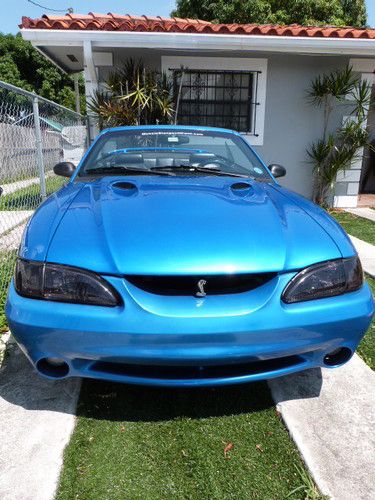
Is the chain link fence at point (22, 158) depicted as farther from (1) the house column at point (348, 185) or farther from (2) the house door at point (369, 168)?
(2) the house door at point (369, 168)

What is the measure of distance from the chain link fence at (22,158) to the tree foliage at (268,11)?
1364 cm

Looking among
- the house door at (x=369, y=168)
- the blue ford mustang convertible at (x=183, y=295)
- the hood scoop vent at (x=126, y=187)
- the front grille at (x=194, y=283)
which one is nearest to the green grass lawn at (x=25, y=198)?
the hood scoop vent at (x=126, y=187)

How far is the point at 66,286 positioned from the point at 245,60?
6031 mm

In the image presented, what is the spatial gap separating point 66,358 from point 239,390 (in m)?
0.92

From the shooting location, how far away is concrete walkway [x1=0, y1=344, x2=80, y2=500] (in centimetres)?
144

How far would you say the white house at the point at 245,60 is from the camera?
5.68m

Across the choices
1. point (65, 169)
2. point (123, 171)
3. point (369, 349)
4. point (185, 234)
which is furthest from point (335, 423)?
point (65, 169)

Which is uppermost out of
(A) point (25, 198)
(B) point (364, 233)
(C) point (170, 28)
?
(C) point (170, 28)

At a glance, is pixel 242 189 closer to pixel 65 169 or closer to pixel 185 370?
pixel 185 370

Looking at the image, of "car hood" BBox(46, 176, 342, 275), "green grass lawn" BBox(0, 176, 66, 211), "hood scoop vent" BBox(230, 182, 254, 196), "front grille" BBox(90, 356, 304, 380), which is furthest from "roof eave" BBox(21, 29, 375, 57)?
"front grille" BBox(90, 356, 304, 380)

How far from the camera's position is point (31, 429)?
1.70m

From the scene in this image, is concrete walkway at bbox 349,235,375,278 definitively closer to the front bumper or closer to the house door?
the front bumper

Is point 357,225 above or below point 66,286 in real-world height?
below

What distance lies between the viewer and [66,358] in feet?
5.06
